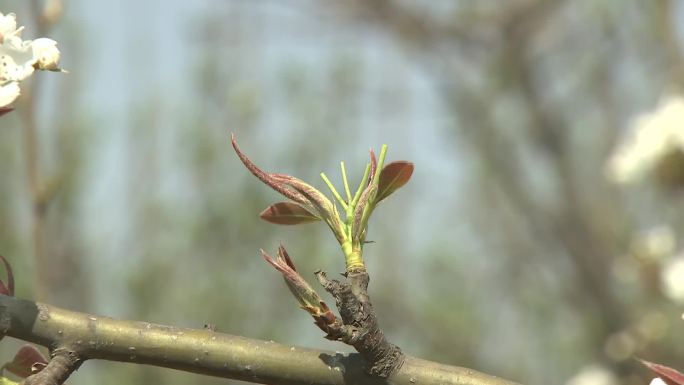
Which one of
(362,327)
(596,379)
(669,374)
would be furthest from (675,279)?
(362,327)

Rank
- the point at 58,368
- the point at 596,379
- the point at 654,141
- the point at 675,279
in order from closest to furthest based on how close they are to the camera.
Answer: the point at 58,368, the point at 675,279, the point at 654,141, the point at 596,379

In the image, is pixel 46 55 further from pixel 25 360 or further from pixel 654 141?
pixel 654 141

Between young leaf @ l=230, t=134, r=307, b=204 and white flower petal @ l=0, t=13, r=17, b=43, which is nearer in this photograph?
young leaf @ l=230, t=134, r=307, b=204

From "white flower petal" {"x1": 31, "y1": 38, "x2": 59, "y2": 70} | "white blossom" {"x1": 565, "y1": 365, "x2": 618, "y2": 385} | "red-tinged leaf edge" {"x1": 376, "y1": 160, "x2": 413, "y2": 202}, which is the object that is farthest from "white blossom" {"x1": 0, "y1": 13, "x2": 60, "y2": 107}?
"white blossom" {"x1": 565, "y1": 365, "x2": 618, "y2": 385}

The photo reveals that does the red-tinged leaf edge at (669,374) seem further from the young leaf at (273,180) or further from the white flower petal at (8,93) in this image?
the white flower petal at (8,93)

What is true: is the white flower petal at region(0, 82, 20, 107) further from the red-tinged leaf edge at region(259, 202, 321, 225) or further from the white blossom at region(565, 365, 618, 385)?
the white blossom at region(565, 365, 618, 385)

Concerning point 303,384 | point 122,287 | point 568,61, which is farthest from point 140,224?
point 303,384
